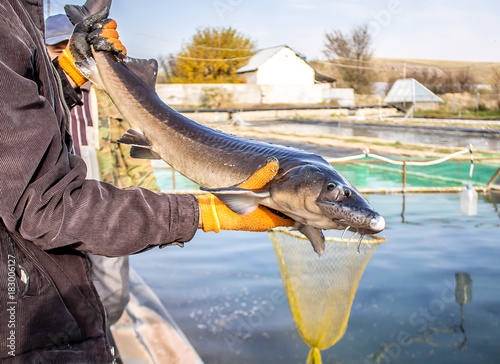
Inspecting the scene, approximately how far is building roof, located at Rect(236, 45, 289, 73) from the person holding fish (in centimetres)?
4810

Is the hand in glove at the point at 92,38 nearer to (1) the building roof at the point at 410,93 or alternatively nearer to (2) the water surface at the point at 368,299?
(2) the water surface at the point at 368,299

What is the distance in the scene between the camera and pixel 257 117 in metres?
35.3

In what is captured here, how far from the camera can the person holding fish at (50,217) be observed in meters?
1.34

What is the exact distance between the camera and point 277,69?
50250 millimetres

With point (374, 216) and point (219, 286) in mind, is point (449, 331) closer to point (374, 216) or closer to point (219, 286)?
point (219, 286)

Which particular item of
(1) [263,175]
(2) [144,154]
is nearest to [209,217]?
(1) [263,175]

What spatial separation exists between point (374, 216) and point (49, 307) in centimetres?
110

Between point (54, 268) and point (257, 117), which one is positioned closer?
point (54, 268)

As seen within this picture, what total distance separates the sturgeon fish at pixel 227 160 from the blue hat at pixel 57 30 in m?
1.30

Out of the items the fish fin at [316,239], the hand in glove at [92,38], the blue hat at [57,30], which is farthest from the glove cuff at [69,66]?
the blue hat at [57,30]

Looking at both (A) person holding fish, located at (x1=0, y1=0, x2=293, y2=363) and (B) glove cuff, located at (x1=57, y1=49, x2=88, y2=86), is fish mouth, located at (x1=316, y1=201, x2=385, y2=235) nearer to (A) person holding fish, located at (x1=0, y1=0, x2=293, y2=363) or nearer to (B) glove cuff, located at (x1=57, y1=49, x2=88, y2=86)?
(A) person holding fish, located at (x1=0, y1=0, x2=293, y2=363)

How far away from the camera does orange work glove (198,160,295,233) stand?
175 centimetres

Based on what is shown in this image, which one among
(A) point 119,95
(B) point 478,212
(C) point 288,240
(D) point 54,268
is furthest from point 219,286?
(B) point 478,212

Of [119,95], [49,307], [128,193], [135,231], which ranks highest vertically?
→ [119,95]
